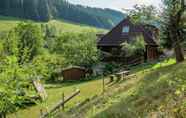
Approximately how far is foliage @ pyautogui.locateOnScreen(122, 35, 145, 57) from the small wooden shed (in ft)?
22.9

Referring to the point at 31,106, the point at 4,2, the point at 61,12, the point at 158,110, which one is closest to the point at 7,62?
the point at 158,110

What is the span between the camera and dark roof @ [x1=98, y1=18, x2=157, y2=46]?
48.3 meters

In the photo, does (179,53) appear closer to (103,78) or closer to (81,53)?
(103,78)

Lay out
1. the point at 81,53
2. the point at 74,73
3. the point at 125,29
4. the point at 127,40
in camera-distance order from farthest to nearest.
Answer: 1. the point at 125,29
2. the point at 127,40
3. the point at 81,53
4. the point at 74,73

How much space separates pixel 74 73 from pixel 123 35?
11.2 metres

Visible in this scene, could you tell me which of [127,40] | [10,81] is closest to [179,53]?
[10,81]

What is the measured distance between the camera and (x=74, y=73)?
45.3 meters

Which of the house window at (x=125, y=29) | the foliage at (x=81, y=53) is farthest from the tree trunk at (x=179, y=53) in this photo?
the house window at (x=125, y=29)

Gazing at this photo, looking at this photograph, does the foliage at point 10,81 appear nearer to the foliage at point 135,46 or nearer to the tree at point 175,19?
the tree at point 175,19

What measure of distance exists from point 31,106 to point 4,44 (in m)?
11.0

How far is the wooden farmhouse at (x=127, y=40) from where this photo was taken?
47.9 metres

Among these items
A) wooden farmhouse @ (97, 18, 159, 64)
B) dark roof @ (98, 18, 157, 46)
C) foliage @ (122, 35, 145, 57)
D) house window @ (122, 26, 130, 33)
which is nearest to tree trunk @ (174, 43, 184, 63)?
foliage @ (122, 35, 145, 57)

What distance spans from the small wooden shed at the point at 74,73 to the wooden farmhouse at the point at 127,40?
252 inches

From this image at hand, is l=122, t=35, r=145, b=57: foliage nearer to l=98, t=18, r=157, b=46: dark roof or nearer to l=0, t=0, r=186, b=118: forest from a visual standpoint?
l=0, t=0, r=186, b=118: forest
